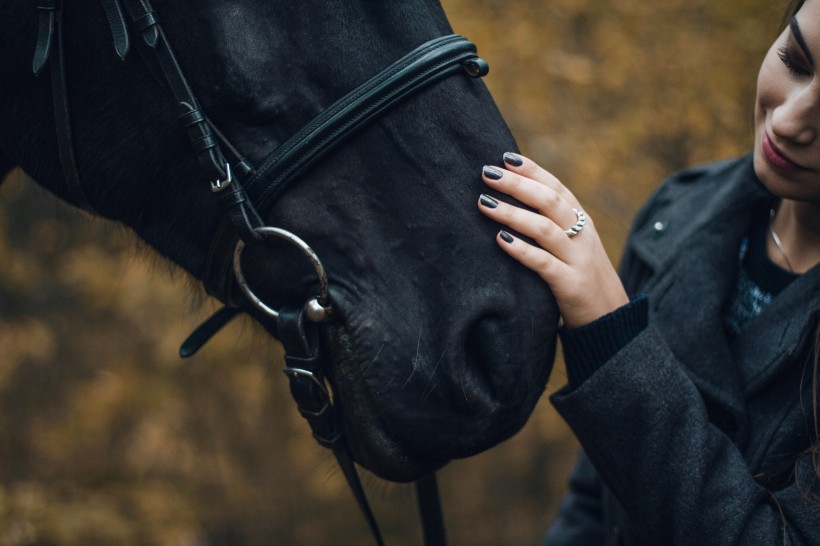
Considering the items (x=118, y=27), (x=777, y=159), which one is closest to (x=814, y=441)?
(x=777, y=159)

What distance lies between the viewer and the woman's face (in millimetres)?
1267

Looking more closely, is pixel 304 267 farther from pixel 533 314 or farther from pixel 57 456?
pixel 57 456

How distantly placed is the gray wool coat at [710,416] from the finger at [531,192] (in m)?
0.28

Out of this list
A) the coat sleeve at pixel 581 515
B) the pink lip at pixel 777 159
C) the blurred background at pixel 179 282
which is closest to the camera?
the pink lip at pixel 777 159

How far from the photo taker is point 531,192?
3.91 feet

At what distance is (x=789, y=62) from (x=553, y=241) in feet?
1.89

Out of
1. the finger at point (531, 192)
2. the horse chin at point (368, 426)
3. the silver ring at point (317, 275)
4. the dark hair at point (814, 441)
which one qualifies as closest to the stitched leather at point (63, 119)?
the silver ring at point (317, 275)

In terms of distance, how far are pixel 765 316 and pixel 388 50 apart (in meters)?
0.91

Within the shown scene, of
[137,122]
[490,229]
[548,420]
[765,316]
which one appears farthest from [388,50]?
[548,420]

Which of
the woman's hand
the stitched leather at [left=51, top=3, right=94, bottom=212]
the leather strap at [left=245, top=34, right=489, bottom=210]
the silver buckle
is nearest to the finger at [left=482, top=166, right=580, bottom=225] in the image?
the woman's hand

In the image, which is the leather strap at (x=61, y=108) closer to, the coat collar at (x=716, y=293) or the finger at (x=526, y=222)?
the finger at (x=526, y=222)

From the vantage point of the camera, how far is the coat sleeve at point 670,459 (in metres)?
1.27

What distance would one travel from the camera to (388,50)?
123 centimetres

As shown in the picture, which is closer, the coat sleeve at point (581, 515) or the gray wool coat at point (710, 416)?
the gray wool coat at point (710, 416)
